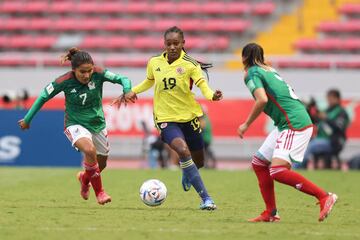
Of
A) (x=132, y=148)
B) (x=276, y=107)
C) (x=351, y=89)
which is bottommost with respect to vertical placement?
(x=132, y=148)

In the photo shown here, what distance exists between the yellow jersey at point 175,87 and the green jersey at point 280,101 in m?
1.77

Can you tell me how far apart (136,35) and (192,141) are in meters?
20.2

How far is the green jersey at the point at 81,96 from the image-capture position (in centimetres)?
1178

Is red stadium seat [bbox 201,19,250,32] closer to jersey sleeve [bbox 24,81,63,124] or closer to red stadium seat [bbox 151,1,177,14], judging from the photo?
red stadium seat [bbox 151,1,177,14]

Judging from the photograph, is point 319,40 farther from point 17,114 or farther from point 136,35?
point 17,114

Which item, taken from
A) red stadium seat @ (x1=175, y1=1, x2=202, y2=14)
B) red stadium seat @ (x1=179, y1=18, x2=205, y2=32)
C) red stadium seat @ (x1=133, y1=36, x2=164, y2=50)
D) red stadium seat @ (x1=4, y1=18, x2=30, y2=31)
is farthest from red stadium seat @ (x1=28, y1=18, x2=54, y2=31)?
red stadium seat @ (x1=179, y1=18, x2=205, y2=32)

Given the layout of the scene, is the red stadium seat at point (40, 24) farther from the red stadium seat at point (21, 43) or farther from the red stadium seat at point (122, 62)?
the red stadium seat at point (122, 62)

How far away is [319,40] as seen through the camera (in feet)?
97.7

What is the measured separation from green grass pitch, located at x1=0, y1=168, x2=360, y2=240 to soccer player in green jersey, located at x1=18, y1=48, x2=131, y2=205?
560 millimetres

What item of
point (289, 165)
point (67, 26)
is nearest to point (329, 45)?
point (67, 26)

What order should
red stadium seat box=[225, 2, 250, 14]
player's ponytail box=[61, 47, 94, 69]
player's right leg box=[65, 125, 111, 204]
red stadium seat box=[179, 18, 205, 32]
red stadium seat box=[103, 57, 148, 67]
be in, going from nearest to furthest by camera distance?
1. player's ponytail box=[61, 47, 94, 69]
2. player's right leg box=[65, 125, 111, 204]
3. red stadium seat box=[103, 57, 148, 67]
4. red stadium seat box=[179, 18, 205, 32]
5. red stadium seat box=[225, 2, 250, 14]

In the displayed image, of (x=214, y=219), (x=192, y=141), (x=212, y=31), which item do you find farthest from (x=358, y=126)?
(x=214, y=219)

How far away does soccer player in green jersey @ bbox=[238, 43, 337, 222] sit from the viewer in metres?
9.97

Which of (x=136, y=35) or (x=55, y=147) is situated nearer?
(x=55, y=147)
